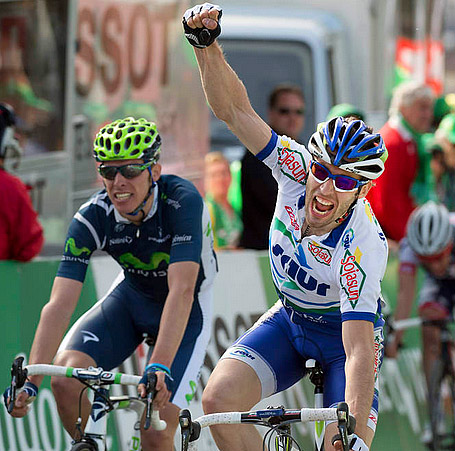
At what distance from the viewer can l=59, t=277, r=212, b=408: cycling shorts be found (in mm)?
5953

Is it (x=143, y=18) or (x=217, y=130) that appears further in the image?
(x=217, y=130)

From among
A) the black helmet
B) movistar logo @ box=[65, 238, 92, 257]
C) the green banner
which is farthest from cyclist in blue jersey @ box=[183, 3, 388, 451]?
the black helmet

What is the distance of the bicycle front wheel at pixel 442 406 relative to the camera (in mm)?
9805

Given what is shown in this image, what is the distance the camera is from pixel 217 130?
41.7 ft

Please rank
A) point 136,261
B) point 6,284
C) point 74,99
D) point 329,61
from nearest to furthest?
point 136,261 < point 6,284 < point 74,99 < point 329,61

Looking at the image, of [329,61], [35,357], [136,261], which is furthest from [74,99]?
[329,61]

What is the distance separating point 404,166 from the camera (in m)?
10.2

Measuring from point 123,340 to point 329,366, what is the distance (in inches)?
50.9

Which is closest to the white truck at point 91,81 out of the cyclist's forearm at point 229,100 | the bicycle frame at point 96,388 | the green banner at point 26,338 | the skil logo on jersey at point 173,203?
the green banner at point 26,338

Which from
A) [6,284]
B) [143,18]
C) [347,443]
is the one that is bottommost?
[347,443]

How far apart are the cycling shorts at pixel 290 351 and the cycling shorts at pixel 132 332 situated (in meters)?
0.61

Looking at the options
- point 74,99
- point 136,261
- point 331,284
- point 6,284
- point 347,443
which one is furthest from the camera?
point 74,99

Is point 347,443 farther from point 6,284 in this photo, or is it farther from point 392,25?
point 392,25

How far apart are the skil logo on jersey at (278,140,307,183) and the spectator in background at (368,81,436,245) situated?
4820mm
